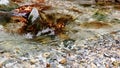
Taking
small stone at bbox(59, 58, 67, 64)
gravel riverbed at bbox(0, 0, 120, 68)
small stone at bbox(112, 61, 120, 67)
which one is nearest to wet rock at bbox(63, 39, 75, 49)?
gravel riverbed at bbox(0, 0, 120, 68)

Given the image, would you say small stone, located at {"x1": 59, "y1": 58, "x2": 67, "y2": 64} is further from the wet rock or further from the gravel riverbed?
the wet rock

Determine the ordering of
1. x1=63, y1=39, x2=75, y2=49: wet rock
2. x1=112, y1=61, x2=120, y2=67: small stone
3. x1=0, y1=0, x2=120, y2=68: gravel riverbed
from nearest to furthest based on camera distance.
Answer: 1. x1=0, y1=0, x2=120, y2=68: gravel riverbed
2. x1=112, y1=61, x2=120, y2=67: small stone
3. x1=63, y1=39, x2=75, y2=49: wet rock

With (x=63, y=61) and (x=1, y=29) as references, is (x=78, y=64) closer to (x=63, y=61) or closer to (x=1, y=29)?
(x=63, y=61)

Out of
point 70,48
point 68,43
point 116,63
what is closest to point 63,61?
point 70,48

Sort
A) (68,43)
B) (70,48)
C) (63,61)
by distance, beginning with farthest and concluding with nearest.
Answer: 1. (68,43)
2. (70,48)
3. (63,61)

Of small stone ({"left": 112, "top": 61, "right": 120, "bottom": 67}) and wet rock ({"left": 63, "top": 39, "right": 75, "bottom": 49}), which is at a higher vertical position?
wet rock ({"left": 63, "top": 39, "right": 75, "bottom": 49})

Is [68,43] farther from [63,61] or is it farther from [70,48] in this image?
[63,61]

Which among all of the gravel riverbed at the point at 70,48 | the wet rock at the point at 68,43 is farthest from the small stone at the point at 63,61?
the wet rock at the point at 68,43

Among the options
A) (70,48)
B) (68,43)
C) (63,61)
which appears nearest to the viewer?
(63,61)

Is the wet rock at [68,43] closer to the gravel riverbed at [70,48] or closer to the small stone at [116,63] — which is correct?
the gravel riverbed at [70,48]

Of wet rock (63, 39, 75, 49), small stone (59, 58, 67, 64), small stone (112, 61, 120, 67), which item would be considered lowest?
small stone (112, 61, 120, 67)

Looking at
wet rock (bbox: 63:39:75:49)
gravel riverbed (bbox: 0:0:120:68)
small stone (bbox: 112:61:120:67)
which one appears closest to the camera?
gravel riverbed (bbox: 0:0:120:68)

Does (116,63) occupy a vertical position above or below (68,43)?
Result: below
